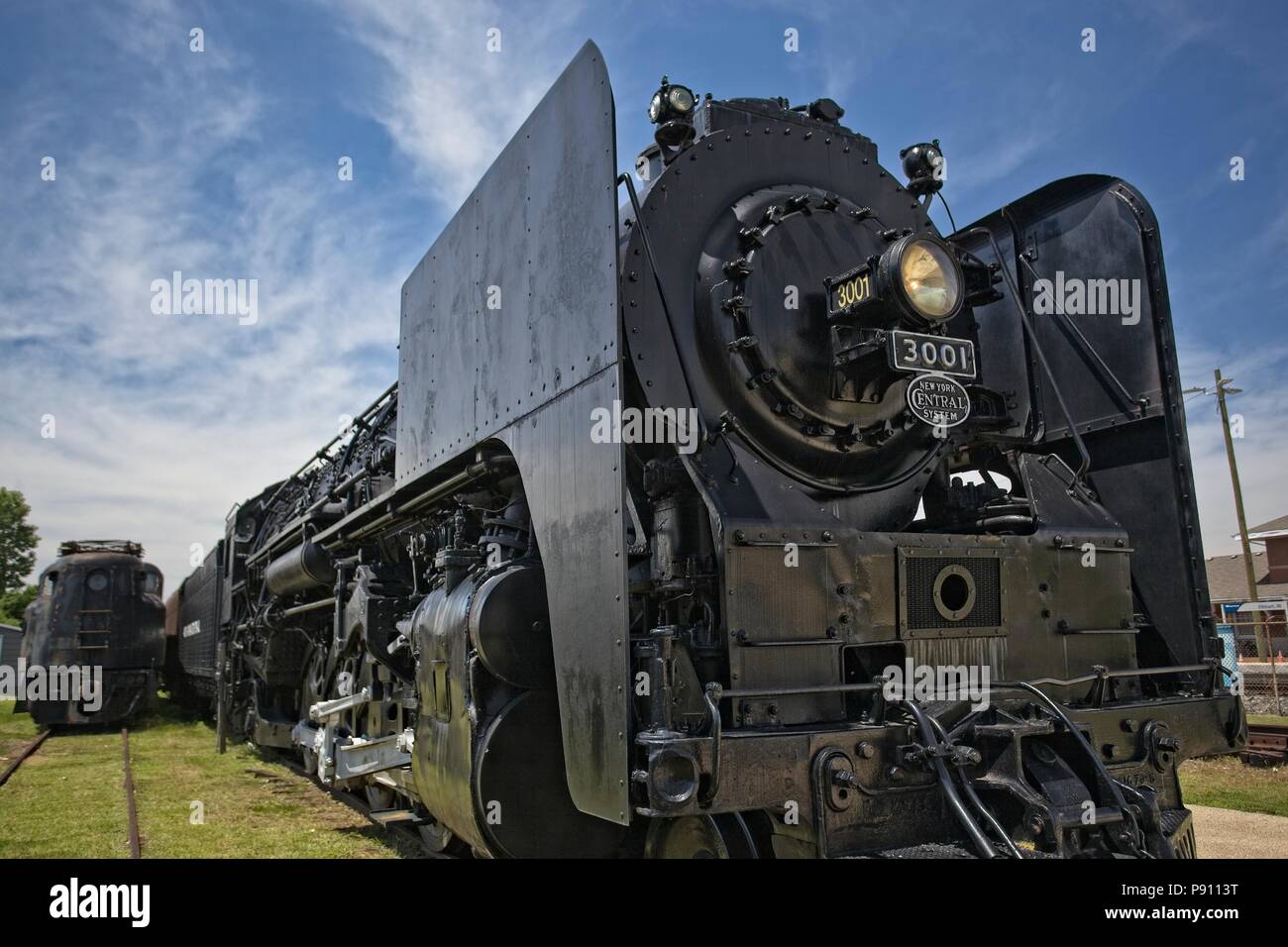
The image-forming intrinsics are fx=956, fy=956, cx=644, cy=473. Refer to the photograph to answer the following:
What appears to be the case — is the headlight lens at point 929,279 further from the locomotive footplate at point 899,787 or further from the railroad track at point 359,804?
the railroad track at point 359,804

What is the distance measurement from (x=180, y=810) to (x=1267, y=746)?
10.1 m

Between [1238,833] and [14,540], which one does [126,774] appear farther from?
[14,540]

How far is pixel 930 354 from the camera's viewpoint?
4148mm

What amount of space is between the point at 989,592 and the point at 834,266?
1.66 metres

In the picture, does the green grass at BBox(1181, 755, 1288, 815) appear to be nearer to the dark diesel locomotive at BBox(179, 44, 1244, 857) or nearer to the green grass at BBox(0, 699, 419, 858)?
the dark diesel locomotive at BBox(179, 44, 1244, 857)

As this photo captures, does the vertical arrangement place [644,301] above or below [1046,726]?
above

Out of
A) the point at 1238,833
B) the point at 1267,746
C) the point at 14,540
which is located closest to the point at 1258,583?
the point at 1267,746

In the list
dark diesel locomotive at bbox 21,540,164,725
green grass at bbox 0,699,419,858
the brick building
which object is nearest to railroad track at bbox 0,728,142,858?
green grass at bbox 0,699,419,858

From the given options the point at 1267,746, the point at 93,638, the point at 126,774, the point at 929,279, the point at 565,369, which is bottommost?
the point at 1267,746
